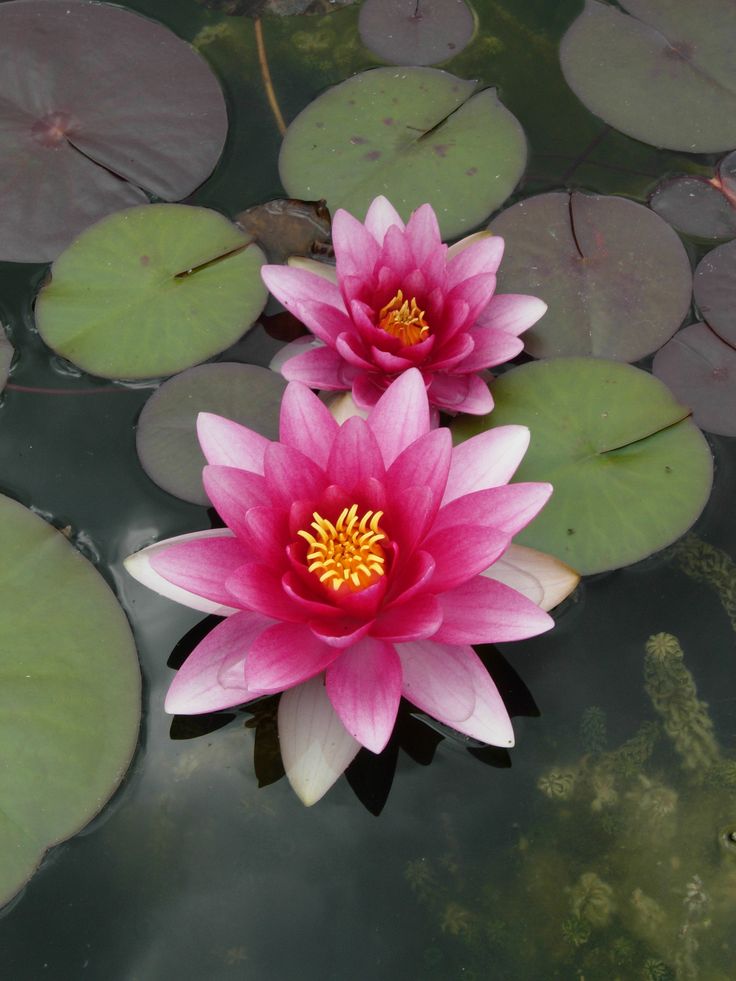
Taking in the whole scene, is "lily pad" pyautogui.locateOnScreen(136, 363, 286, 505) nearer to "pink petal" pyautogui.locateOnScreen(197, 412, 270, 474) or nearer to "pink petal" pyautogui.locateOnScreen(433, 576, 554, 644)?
"pink petal" pyautogui.locateOnScreen(197, 412, 270, 474)

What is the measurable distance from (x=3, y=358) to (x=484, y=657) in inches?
76.3

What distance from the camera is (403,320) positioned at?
2.63 m

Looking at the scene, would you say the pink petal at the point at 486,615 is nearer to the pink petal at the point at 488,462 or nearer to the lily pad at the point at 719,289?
the pink petal at the point at 488,462

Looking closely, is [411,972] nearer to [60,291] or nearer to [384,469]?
[384,469]

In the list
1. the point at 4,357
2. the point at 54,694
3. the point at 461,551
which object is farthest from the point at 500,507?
the point at 4,357

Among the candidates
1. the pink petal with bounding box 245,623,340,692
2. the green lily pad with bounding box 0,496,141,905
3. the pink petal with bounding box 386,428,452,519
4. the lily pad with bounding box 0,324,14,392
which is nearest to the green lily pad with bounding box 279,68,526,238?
the lily pad with bounding box 0,324,14,392

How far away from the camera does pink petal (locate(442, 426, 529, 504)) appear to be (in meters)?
2.21

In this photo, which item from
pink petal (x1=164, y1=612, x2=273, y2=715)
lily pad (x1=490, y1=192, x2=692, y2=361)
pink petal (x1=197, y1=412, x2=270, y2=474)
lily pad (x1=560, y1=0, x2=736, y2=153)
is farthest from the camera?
lily pad (x1=560, y1=0, x2=736, y2=153)

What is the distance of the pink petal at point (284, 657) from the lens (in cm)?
191

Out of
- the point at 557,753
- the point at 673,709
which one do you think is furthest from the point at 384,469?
the point at 673,709

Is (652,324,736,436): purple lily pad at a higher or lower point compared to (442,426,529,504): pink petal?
lower

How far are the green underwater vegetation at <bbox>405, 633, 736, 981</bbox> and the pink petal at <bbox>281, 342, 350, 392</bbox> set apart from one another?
1291 mm

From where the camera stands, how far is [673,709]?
8.14ft

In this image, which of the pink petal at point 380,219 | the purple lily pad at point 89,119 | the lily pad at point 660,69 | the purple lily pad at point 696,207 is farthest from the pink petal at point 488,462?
the lily pad at point 660,69
